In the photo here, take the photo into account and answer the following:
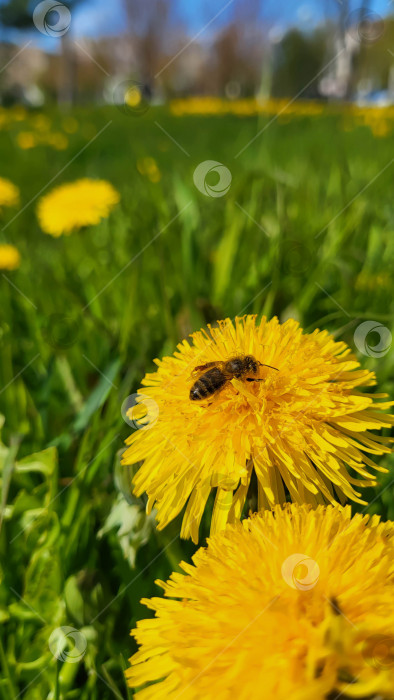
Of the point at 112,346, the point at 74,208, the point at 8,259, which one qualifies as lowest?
the point at 112,346

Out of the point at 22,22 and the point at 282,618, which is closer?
the point at 282,618

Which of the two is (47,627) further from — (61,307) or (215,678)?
(61,307)

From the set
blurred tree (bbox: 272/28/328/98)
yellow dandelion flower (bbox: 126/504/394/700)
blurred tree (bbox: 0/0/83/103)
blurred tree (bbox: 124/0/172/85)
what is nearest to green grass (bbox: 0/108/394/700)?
yellow dandelion flower (bbox: 126/504/394/700)

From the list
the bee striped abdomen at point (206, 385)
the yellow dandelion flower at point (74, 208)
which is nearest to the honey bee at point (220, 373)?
the bee striped abdomen at point (206, 385)

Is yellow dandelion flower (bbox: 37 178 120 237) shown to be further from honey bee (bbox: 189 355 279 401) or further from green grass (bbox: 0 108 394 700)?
honey bee (bbox: 189 355 279 401)

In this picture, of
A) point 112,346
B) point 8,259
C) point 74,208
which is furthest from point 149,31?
point 112,346

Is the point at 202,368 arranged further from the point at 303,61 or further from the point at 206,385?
the point at 303,61

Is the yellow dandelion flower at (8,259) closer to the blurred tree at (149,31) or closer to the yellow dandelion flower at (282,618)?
the yellow dandelion flower at (282,618)
